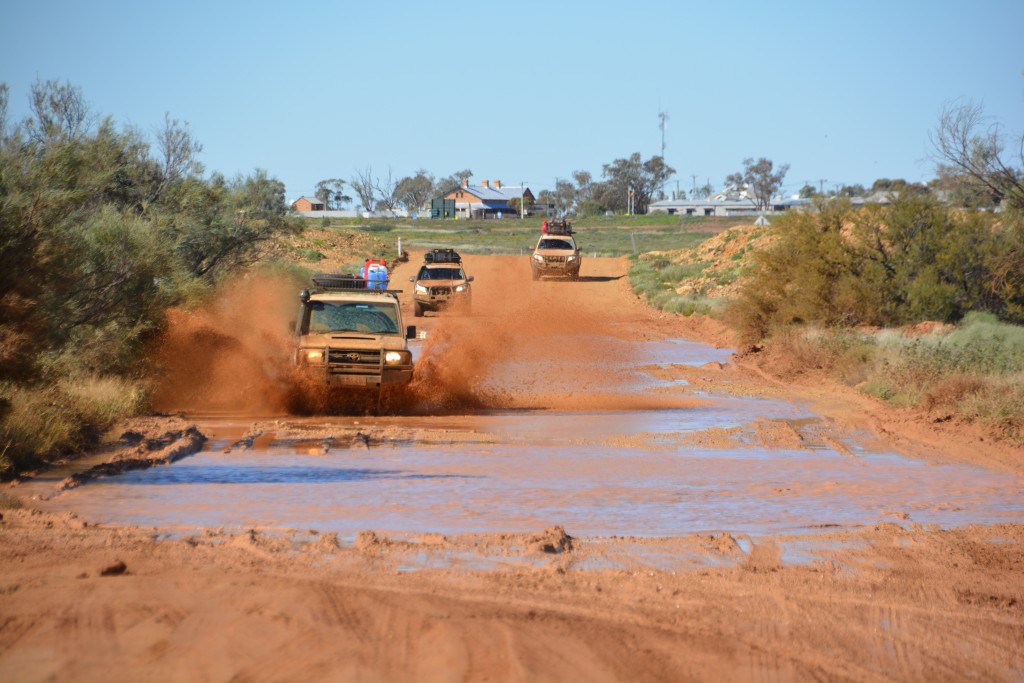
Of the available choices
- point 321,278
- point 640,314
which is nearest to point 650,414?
point 321,278

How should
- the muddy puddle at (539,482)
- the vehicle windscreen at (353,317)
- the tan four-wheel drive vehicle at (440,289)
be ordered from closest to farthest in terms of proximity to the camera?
the muddy puddle at (539,482)
the vehicle windscreen at (353,317)
the tan four-wheel drive vehicle at (440,289)

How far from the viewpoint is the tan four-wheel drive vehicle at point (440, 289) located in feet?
127

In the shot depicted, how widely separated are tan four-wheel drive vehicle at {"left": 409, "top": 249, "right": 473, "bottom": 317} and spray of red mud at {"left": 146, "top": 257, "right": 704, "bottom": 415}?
11.2 meters

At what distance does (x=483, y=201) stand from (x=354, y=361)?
129 metres

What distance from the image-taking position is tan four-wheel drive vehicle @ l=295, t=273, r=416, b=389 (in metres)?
16.5

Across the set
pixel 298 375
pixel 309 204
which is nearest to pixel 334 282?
pixel 298 375

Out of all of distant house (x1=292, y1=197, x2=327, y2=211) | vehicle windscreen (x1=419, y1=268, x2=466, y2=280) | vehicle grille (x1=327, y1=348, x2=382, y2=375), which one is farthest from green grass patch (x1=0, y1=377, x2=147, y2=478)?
distant house (x1=292, y1=197, x2=327, y2=211)

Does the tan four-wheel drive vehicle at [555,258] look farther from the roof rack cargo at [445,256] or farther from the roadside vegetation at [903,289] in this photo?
the roadside vegetation at [903,289]

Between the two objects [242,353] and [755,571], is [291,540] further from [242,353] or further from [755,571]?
[242,353]

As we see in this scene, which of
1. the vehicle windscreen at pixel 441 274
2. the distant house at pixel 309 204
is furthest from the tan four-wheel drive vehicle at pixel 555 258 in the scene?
the distant house at pixel 309 204

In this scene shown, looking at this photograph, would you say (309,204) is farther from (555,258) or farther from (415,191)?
(555,258)

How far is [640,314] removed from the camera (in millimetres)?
45156

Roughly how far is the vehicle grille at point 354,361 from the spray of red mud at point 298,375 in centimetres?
43

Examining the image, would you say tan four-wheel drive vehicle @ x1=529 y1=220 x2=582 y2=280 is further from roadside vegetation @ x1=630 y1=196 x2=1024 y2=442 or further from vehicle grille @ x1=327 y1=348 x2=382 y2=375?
vehicle grille @ x1=327 y1=348 x2=382 y2=375
